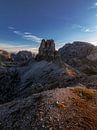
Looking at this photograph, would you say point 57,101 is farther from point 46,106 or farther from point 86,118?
point 86,118

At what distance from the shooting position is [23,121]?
20.6 meters

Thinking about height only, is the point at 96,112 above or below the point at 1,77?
above

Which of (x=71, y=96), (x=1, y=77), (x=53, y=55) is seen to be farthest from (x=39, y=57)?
(x=71, y=96)

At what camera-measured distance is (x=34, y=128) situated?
753 inches

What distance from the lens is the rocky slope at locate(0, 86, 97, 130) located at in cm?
1934

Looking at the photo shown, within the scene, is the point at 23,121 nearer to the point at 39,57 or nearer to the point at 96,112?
the point at 96,112

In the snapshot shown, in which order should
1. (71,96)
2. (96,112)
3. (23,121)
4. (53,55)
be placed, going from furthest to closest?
(53,55) → (71,96) → (96,112) → (23,121)

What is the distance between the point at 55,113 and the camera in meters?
20.7

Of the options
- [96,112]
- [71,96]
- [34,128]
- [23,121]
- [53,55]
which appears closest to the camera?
[34,128]

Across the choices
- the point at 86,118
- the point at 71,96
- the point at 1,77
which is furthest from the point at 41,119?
the point at 1,77

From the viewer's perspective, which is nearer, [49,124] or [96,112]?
[49,124]

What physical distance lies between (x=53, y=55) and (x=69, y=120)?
162198 mm

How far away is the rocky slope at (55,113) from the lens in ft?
63.5

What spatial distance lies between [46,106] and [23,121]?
9.88 feet
